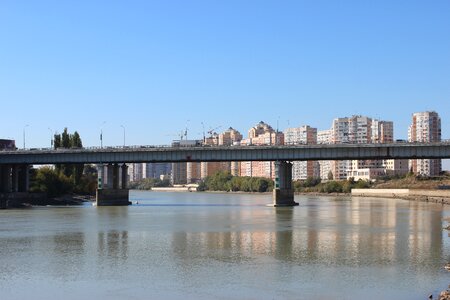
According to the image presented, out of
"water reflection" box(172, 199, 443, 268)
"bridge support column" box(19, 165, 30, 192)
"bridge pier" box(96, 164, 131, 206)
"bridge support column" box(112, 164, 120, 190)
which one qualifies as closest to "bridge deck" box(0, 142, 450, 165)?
"bridge pier" box(96, 164, 131, 206)

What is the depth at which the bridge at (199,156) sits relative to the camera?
124625 mm

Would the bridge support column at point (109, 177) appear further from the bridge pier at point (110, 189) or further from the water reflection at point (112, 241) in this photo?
the water reflection at point (112, 241)

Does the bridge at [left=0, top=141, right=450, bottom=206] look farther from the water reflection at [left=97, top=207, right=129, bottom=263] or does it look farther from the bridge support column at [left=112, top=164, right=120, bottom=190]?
the water reflection at [left=97, top=207, right=129, bottom=263]

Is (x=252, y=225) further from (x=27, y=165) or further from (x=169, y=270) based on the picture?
(x=27, y=165)

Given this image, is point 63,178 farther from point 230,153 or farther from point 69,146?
point 230,153

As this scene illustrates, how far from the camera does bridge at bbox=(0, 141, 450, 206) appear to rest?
125 m

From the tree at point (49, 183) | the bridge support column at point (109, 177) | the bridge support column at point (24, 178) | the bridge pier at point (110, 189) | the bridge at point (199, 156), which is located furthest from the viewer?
the tree at point (49, 183)

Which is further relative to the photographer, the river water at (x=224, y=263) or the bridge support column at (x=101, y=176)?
the bridge support column at (x=101, y=176)

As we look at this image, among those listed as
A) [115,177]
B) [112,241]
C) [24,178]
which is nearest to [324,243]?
[112,241]

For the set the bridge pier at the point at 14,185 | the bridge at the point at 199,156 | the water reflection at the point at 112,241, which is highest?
the bridge at the point at 199,156

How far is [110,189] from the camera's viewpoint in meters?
150

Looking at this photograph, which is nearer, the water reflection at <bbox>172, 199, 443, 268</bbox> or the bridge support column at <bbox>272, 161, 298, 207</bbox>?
the water reflection at <bbox>172, 199, 443, 268</bbox>

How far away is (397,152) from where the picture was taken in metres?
124

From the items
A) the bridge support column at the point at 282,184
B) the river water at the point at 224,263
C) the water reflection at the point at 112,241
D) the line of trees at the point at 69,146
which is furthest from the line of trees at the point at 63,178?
the river water at the point at 224,263
